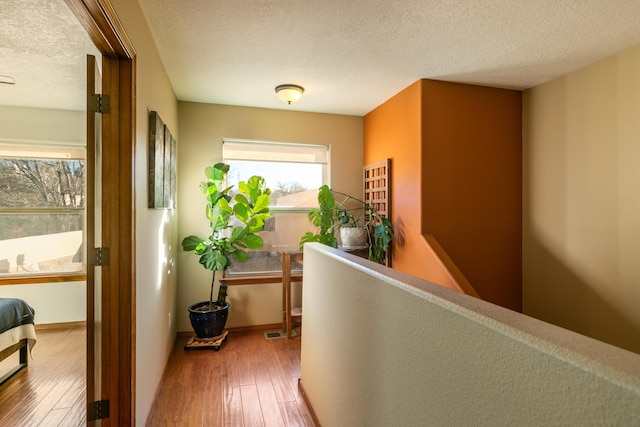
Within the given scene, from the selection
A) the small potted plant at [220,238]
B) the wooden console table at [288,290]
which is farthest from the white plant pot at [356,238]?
the small potted plant at [220,238]

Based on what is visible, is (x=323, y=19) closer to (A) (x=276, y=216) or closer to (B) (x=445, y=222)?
(B) (x=445, y=222)

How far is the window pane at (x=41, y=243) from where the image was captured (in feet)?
11.2

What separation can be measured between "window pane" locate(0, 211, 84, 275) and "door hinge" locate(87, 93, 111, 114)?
2.78 m

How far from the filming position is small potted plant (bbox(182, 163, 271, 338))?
298cm

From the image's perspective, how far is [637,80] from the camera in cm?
215

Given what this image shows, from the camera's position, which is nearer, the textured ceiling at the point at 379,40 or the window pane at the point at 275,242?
the textured ceiling at the point at 379,40

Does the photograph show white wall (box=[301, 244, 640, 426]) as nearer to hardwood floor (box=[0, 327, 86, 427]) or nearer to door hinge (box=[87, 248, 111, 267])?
door hinge (box=[87, 248, 111, 267])

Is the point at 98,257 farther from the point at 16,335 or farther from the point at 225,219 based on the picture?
the point at 16,335

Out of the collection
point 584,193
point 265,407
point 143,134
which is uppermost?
point 143,134

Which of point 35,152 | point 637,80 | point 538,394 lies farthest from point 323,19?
point 35,152

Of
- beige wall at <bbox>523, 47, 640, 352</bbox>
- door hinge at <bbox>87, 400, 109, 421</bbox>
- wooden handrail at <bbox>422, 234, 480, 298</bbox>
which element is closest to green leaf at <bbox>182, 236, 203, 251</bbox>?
door hinge at <bbox>87, 400, 109, 421</bbox>

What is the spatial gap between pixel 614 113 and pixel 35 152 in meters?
5.58

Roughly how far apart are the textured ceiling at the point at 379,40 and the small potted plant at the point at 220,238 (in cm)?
96

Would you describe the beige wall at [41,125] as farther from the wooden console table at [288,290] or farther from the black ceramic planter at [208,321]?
the wooden console table at [288,290]
